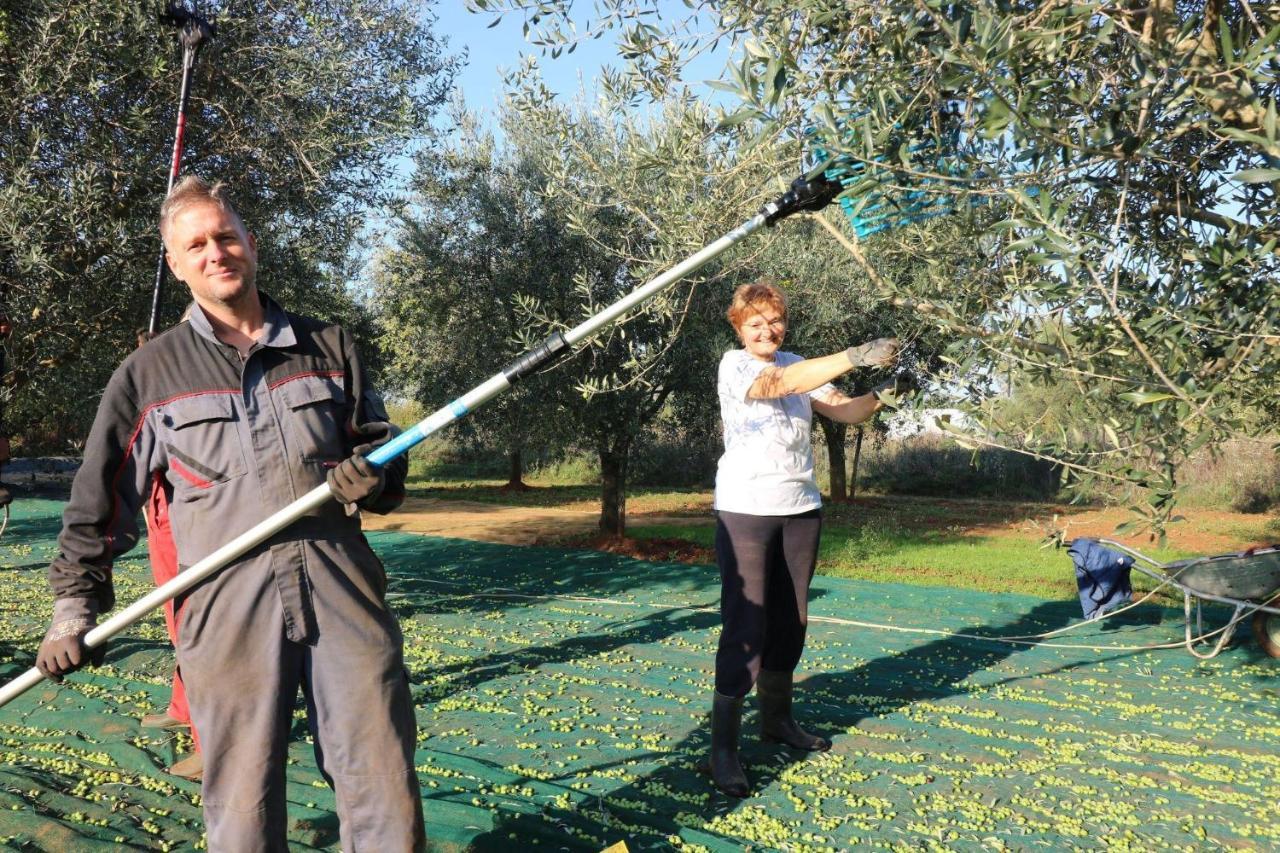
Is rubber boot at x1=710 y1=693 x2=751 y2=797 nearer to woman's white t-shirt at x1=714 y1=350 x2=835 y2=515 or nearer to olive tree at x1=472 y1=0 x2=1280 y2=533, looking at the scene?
woman's white t-shirt at x1=714 y1=350 x2=835 y2=515

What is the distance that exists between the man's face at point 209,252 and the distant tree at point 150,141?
13.2 ft

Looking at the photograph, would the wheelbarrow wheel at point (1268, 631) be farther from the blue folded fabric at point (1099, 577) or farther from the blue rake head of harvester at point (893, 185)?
the blue rake head of harvester at point (893, 185)

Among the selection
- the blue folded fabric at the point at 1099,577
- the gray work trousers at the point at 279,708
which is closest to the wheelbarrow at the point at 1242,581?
the blue folded fabric at the point at 1099,577

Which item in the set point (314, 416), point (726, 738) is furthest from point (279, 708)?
point (726, 738)

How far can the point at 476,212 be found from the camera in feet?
44.9

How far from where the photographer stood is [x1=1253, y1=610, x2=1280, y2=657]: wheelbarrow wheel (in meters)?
6.95

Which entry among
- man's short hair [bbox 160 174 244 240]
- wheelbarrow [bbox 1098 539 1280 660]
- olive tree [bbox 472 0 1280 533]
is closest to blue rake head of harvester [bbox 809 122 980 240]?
olive tree [bbox 472 0 1280 533]

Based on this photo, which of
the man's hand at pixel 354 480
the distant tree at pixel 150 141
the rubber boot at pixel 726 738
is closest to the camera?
the man's hand at pixel 354 480

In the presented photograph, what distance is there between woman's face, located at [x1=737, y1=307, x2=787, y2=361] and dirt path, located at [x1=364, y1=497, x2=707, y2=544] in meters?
10.6

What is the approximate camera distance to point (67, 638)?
2605 millimetres

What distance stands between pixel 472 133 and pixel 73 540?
1274 cm

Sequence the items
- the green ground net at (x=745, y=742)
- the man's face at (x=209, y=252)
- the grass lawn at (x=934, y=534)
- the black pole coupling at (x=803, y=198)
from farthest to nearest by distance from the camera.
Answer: the grass lawn at (x=934, y=534), the green ground net at (x=745, y=742), the black pole coupling at (x=803, y=198), the man's face at (x=209, y=252)

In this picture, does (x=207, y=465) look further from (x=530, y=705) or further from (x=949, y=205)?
(x=530, y=705)

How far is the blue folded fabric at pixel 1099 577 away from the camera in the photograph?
7.77 metres
